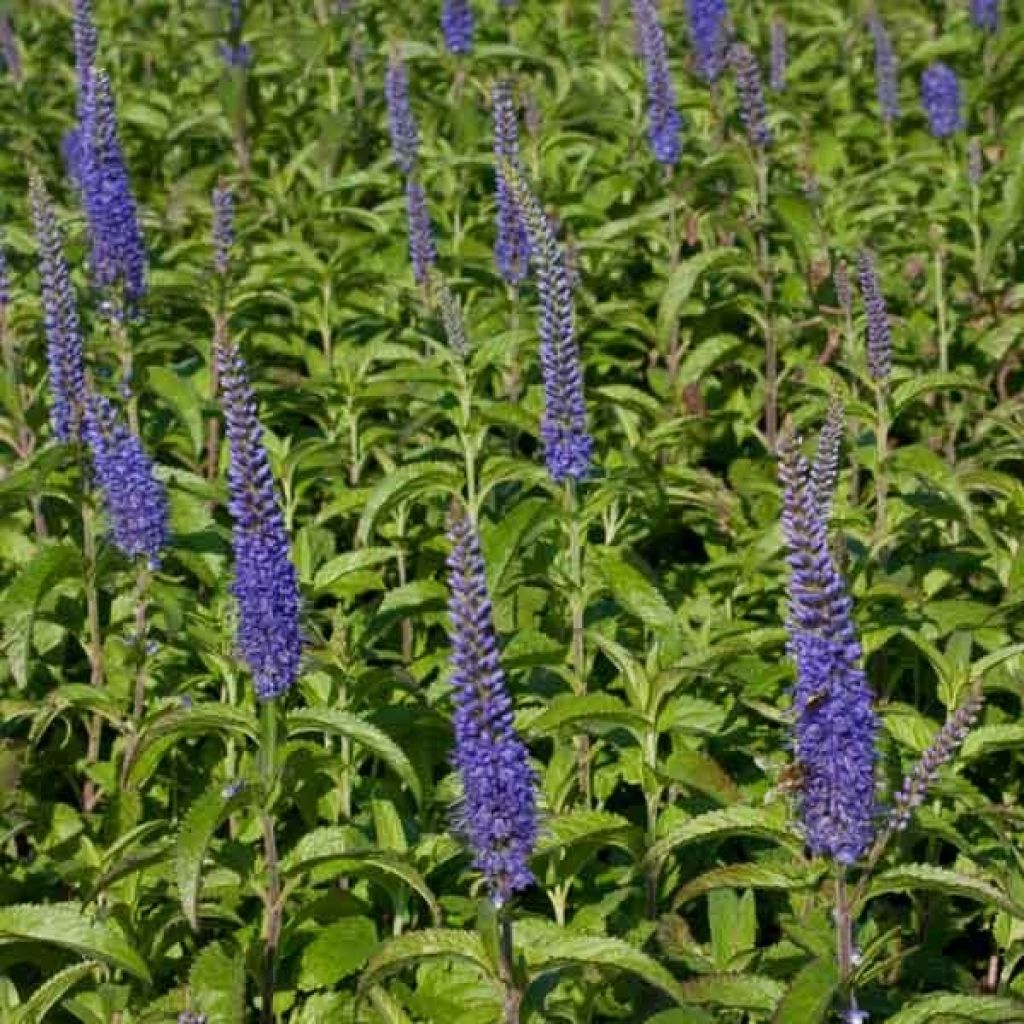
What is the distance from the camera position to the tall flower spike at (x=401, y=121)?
8484mm

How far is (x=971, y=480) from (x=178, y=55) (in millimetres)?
6830

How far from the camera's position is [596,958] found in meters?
4.40

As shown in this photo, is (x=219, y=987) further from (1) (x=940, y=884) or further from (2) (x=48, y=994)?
(1) (x=940, y=884)

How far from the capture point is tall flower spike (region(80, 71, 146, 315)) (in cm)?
693

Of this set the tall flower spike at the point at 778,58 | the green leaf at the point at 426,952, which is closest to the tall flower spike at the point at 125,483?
the green leaf at the point at 426,952

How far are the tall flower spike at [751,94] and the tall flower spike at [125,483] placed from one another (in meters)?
3.47

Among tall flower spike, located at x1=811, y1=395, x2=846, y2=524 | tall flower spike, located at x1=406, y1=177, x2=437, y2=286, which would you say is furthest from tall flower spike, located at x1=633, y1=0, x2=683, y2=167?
tall flower spike, located at x1=811, y1=395, x2=846, y2=524

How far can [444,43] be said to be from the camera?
34.4 ft

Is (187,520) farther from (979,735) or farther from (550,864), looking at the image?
(979,735)

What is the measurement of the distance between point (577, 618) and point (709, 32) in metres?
4.28

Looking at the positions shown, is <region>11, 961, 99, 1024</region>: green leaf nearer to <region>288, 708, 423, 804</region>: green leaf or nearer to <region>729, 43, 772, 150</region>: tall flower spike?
<region>288, 708, 423, 804</region>: green leaf

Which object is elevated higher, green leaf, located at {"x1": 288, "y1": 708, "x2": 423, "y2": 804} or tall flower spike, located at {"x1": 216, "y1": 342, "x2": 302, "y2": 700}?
tall flower spike, located at {"x1": 216, "y1": 342, "x2": 302, "y2": 700}

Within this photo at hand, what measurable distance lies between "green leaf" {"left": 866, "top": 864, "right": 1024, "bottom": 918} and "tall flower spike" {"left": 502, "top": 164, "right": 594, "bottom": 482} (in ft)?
6.20

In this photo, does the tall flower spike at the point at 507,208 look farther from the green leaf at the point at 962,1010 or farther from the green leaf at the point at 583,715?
the green leaf at the point at 962,1010
